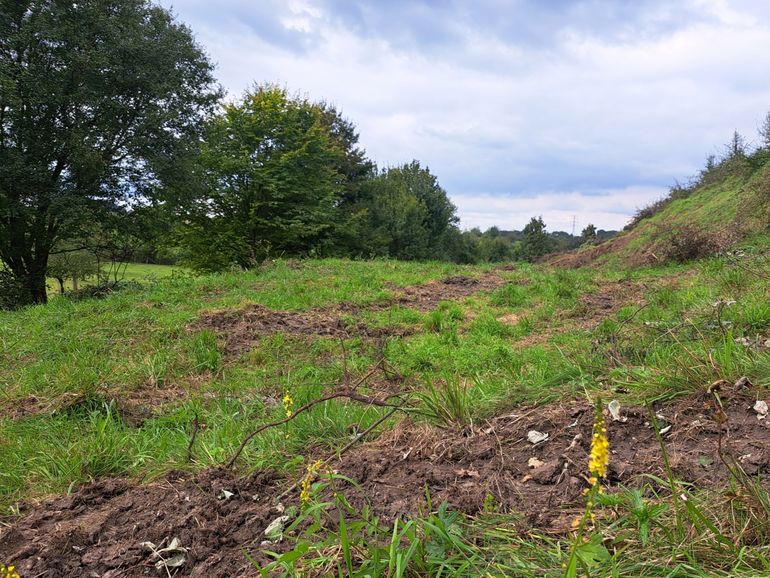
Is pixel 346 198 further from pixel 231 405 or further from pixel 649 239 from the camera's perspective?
pixel 231 405

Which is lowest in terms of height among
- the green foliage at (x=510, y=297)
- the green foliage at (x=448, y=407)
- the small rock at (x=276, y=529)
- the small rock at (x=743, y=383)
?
the small rock at (x=276, y=529)

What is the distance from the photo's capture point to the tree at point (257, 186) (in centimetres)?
2055

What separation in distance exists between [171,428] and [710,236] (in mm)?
13058

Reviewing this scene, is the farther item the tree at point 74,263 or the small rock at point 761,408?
the tree at point 74,263

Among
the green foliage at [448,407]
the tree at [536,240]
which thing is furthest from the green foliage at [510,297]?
the tree at [536,240]

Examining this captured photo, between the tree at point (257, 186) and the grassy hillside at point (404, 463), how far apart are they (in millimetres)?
16407

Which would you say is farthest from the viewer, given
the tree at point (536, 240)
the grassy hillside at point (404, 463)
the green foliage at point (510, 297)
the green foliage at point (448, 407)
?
the tree at point (536, 240)

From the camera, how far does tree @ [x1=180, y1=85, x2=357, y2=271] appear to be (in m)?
20.5

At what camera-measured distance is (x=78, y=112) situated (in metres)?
13.0

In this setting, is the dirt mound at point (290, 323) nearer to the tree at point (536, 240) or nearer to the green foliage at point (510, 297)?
the green foliage at point (510, 297)

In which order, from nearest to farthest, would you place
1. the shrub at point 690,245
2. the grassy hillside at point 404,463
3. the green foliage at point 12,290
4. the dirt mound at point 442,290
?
the grassy hillside at point 404,463
the dirt mound at point 442,290
the shrub at point 690,245
the green foliage at point 12,290

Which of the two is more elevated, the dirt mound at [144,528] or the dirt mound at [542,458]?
the dirt mound at [542,458]

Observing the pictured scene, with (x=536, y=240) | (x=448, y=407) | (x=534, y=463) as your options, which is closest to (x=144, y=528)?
(x=448, y=407)

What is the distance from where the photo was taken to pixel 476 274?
12.2 meters
